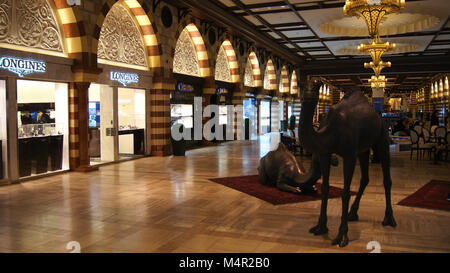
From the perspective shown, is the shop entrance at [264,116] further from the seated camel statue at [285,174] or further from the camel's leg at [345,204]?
the camel's leg at [345,204]

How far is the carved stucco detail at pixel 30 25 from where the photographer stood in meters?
7.05

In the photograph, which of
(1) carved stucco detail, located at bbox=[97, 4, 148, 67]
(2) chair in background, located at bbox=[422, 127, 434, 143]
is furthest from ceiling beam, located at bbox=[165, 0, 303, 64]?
(2) chair in background, located at bbox=[422, 127, 434, 143]

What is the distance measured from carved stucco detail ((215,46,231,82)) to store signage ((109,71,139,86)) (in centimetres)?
619

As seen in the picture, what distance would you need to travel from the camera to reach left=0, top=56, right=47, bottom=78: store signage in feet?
22.3

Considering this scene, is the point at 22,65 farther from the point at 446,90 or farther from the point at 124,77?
the point at 446,90

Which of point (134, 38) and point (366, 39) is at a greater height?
point (366, 39)

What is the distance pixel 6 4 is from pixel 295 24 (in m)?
11.5

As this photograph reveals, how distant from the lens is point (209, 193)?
605 cm

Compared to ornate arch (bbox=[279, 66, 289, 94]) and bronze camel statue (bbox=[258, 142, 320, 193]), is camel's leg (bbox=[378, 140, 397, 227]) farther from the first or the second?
ornate arch (bbox=[279, 66, 289, 94])

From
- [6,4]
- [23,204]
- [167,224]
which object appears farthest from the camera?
[6,4]

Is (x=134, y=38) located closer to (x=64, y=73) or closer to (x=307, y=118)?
(x=64, y=73)

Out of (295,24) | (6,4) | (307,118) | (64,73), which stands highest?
(295,24)
